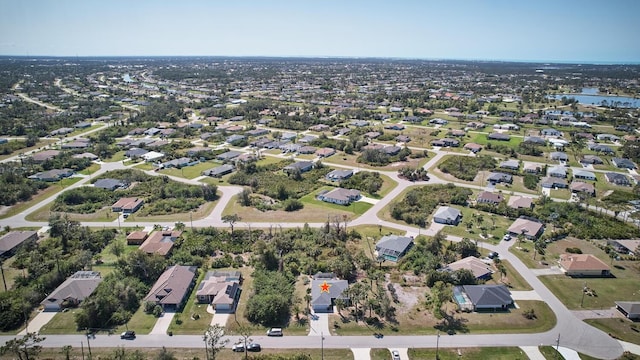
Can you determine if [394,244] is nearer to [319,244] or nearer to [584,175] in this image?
[319,244]

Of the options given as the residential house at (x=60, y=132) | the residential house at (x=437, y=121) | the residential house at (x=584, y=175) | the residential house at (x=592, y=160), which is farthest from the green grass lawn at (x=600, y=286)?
the residential house at (x=60, y=132)

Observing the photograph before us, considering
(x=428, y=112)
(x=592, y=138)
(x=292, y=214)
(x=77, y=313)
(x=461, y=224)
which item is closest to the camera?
(x=77, y=313)

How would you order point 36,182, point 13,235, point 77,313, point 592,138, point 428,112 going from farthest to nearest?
point 428,112 < point 592,138 < point 36,182 < point 13,235 < point 77,313

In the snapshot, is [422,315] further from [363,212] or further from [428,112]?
[428,112]

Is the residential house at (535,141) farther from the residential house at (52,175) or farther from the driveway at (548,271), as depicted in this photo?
the residential house at (52,175)

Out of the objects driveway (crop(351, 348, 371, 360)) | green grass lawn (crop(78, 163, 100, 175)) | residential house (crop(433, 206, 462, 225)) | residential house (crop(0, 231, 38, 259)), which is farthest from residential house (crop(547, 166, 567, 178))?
green grass lawn (crop(78, 163, 100, 175))

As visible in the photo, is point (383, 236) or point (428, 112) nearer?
point (383, 236)

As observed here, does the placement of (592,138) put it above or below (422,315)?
above

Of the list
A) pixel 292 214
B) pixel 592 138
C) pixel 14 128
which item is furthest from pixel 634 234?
pixel 14 128
